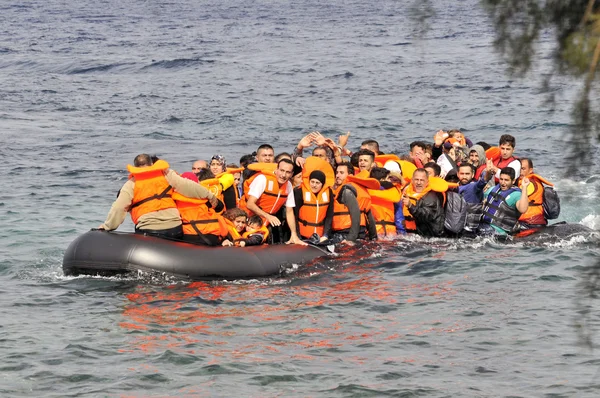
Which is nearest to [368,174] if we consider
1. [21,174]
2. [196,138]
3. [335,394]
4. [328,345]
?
[328,345]

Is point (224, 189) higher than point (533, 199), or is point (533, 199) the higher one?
point (224, 189)

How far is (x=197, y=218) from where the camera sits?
35.2ft

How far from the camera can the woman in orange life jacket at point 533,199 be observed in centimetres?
1245

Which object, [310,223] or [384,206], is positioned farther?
[384,206]

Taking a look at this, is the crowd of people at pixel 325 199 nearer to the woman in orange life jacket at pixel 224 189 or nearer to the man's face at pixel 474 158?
the woman in orange life jacket at pixel 224 189

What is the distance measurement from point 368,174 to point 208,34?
105 feet

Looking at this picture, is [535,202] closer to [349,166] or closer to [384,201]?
[384,201]

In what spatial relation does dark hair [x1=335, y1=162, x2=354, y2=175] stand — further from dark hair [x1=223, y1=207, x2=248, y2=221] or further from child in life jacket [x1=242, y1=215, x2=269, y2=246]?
dark hair [x1=223, y1=207, x2=248, y2=221]

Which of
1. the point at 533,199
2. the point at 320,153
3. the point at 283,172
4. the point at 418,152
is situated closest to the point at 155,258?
the point at 283,172

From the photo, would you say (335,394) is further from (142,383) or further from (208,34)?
(208,34)

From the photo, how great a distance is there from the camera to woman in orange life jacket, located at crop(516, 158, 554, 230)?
40.8 ft

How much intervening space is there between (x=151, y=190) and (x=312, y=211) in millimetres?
2138

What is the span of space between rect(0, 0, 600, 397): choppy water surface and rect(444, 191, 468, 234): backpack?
0.28 m

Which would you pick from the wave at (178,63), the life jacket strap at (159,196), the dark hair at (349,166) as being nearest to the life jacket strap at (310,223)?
the dark hair at (349,166)
